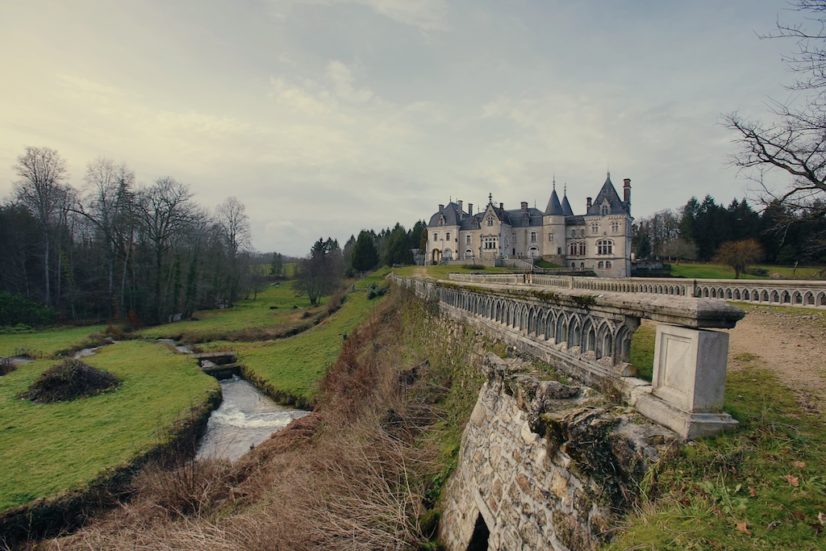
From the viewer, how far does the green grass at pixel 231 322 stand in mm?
31672

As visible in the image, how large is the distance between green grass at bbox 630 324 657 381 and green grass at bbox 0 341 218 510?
503 inches

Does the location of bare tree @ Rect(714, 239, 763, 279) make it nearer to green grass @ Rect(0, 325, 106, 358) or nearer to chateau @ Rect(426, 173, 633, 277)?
chateau @ Rect(426, 173, 633, 277)

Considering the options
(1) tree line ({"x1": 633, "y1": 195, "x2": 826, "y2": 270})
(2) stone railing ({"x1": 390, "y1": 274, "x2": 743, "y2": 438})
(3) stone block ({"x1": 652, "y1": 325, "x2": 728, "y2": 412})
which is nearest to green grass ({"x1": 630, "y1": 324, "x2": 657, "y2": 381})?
(2) stone railing ({"x1": 390, "y1": 274, "x2": 743, "y2": 438})

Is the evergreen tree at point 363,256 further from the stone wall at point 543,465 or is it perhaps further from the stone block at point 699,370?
the stone block at point 699,370

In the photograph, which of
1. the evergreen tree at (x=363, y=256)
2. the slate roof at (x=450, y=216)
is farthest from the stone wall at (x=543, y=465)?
the evergreen tree at (x=363, y=256)

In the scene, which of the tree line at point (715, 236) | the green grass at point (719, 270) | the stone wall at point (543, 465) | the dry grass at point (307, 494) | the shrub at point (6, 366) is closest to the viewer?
the stone wall at point (543, 465)

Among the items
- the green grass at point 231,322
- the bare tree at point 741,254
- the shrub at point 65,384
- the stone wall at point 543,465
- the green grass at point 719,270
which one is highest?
the bare tree at point 741,254

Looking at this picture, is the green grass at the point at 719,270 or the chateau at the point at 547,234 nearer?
the green grass at the point at 719,270

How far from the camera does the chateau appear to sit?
51062 mm

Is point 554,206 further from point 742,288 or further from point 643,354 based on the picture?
point 643,354

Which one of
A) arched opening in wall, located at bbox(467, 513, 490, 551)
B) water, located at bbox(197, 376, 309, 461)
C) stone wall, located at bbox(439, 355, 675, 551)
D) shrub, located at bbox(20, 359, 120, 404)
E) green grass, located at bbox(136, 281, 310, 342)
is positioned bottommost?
water, located at bbox(197, 376, 309, 461)

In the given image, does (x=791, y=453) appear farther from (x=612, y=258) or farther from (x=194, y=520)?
(x=612, y=258)

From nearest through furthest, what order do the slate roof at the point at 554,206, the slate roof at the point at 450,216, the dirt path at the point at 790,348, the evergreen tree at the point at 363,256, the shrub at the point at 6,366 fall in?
the dirt path at the point at 790,348 < the shrub at the point at 6,366 < the slate roof at the point at 554,206 < the slate roof at the point at 450,216 < the evergreen tree at the point at 363,256

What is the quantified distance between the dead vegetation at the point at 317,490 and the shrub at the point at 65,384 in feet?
28.8
